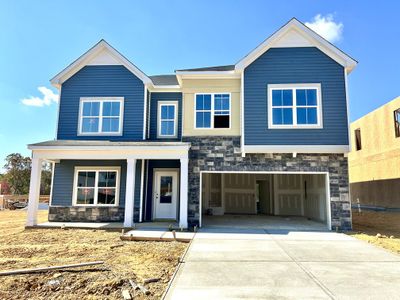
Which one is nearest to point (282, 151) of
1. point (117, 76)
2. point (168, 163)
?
point (168, 163)

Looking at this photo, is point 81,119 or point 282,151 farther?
point 81,119

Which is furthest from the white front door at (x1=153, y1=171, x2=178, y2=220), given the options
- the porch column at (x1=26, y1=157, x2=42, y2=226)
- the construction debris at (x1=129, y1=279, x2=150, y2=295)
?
the construction debris at (x1=129, y1=279, x2=150, y2=295)

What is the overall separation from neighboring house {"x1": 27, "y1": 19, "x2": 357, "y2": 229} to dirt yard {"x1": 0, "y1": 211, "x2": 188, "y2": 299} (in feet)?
7.53

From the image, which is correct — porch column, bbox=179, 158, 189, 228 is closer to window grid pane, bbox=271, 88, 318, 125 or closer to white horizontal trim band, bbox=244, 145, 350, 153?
white horizontal trim band, bbox=244, 145, 350, 153

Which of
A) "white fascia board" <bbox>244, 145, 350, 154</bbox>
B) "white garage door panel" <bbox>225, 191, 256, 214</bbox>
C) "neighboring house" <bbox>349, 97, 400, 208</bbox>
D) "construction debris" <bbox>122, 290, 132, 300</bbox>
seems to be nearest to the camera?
"construction debris" <bbox>122, 290, 132, 300</bbox>

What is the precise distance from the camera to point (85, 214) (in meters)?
12.4

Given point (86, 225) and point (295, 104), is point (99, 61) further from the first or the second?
point (295, 104)

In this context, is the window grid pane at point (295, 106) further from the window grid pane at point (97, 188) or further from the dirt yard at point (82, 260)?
the window grid pane at point (97, 188)

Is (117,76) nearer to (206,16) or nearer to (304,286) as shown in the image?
(206,16)

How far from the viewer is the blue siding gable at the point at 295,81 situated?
11047 mm

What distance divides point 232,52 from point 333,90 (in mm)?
6341

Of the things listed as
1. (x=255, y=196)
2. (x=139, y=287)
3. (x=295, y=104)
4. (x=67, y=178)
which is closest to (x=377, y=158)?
(x=255, y=196)

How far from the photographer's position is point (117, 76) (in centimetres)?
1293

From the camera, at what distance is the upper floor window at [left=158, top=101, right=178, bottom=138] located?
514 inches
